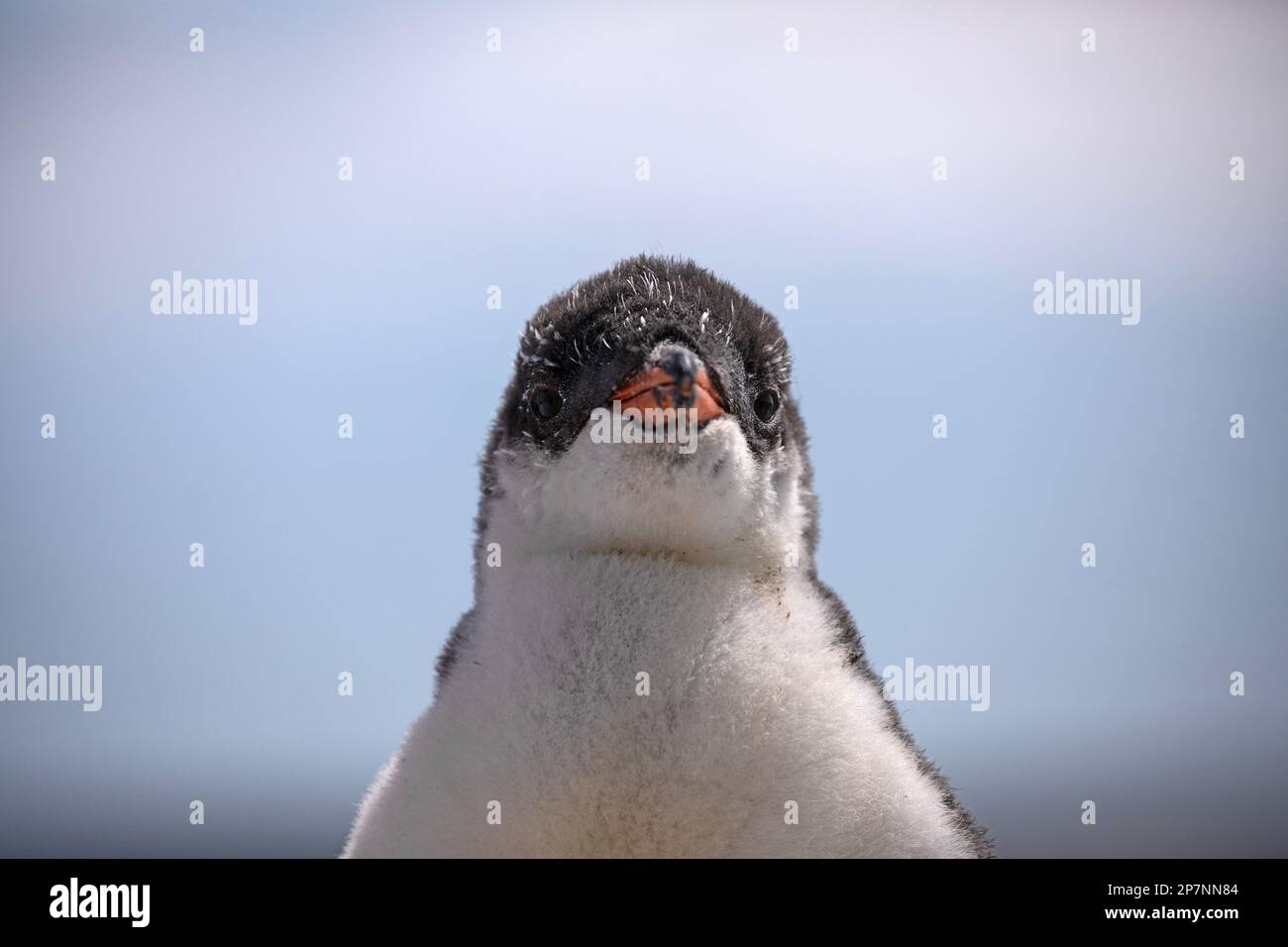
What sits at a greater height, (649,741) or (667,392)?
(667,392)

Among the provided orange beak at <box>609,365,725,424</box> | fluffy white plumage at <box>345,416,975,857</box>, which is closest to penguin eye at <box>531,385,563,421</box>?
fluffy white plumage at <box>345,416,975,857</box>

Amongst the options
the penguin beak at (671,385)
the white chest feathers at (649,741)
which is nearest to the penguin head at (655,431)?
the penguin beak at (671,385)

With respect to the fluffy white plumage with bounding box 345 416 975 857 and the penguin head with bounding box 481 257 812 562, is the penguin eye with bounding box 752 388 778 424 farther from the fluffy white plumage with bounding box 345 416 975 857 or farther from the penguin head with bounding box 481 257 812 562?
the fluffy white plumage with bounding box 345 416 975 857

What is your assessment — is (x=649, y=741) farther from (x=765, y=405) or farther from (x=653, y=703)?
(x=765, y=405)

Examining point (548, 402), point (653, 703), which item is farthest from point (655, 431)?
point (653, 703)

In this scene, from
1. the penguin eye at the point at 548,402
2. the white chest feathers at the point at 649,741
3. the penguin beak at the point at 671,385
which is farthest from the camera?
the penguin eye at the point at 548,402

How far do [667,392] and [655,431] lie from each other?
10cm

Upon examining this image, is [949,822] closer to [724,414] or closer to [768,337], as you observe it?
[724,414]

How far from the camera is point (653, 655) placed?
2.43 m

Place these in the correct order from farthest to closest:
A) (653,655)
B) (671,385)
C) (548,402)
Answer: (548,402)
(671,385)
(653,655)

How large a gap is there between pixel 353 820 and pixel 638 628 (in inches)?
41.3

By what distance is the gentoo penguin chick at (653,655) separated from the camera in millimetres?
2316

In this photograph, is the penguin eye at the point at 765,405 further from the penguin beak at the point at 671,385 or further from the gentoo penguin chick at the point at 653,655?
the penguin beak at the point at 671,385
